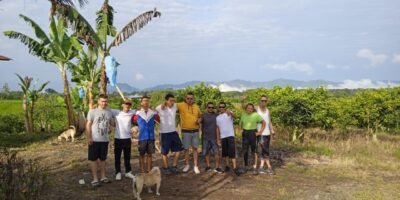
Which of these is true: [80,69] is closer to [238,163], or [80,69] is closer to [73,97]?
[73,97]

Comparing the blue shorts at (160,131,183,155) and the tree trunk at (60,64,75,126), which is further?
the tree trunk at (60,64,75,126)

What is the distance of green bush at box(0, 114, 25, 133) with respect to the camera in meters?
23.6

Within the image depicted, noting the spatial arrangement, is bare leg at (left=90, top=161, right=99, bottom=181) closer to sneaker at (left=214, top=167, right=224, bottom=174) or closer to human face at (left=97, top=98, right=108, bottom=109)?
human face at (left=97, top=98, right=108, bottom=109)

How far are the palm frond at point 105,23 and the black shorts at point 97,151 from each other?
7.95 m

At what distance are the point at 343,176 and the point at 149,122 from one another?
5.04 m

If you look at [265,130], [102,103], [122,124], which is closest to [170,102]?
[122,124]

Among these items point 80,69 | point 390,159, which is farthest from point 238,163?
point 80,69

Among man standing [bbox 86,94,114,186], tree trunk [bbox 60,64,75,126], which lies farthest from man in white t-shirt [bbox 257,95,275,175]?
tree trunk [bbox 60,64,75,126]

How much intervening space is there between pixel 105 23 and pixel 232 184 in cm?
855

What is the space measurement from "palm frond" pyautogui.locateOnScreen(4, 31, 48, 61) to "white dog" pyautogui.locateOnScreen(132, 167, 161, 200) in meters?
11.0

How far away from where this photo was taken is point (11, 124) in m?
24.2

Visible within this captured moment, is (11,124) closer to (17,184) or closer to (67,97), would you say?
(67,97)

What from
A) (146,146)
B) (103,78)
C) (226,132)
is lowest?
(146,146)

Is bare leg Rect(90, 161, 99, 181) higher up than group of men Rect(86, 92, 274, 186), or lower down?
lower down
